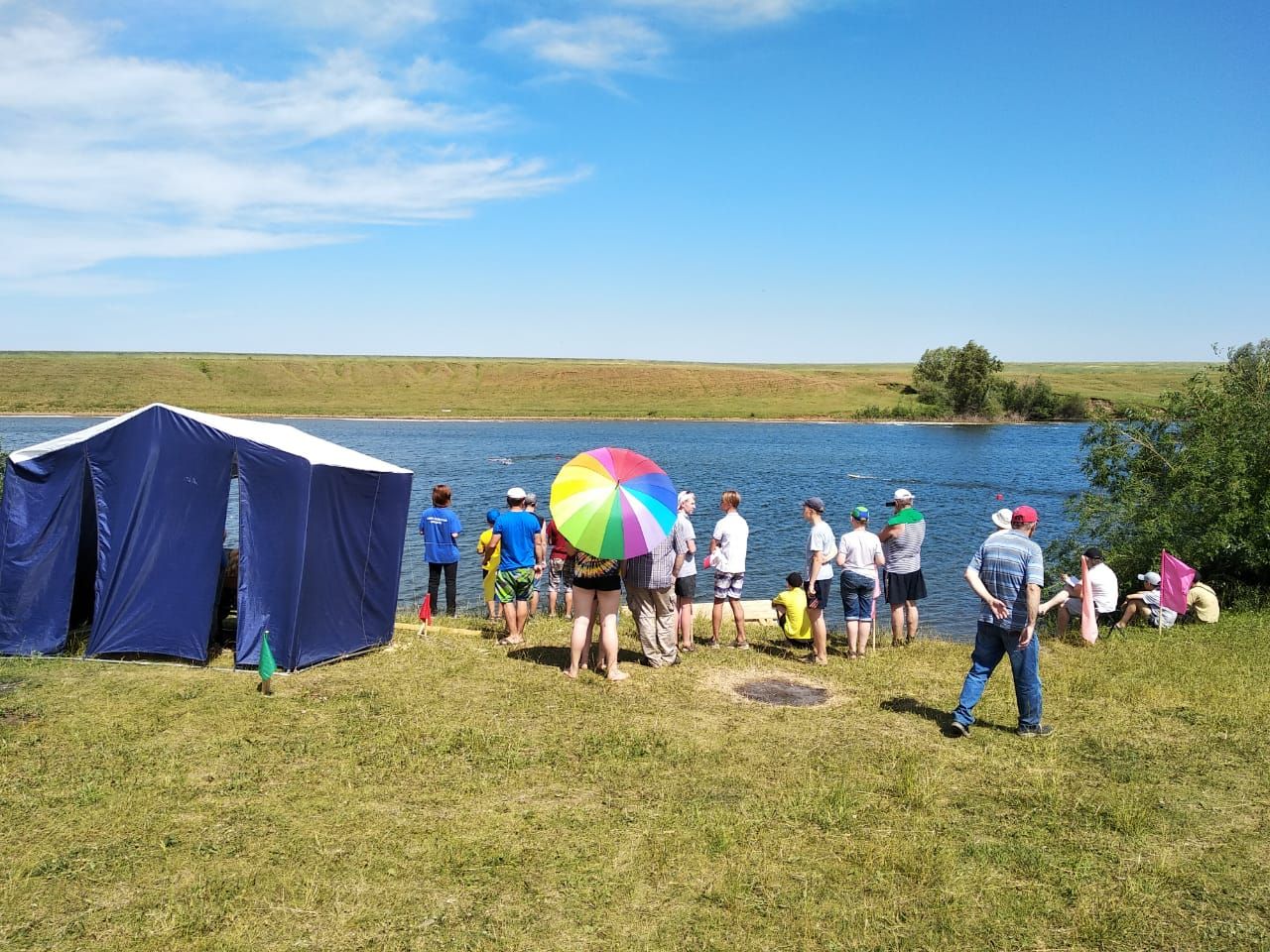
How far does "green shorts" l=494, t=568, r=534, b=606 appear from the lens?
11688mm

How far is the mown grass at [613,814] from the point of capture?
5.36 meters

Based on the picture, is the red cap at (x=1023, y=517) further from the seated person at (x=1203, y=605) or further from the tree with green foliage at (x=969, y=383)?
the tree with green foliage at (x=969, y=383)

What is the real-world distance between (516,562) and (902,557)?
4.88 metres

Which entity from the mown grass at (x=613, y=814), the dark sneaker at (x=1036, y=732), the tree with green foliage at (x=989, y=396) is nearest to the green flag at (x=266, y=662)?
the mown grass at (x=613, y=814)

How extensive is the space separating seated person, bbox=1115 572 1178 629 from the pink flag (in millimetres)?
77

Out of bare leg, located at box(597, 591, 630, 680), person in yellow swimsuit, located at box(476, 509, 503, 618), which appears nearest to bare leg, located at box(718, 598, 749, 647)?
bare leg, located at box(597, 591, 630, 680)

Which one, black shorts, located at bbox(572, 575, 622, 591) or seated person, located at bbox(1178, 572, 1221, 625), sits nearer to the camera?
black shorts, located at bbox(572, 575, 622, 591)

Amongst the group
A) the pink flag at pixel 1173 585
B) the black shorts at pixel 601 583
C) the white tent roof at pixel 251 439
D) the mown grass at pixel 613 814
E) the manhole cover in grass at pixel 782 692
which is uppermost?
the white tent roof at pixel 251 439

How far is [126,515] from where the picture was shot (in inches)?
412

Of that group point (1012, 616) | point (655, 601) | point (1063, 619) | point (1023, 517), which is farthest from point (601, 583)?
point (1063, 619)

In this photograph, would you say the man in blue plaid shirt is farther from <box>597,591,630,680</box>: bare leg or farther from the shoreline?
the shoreline

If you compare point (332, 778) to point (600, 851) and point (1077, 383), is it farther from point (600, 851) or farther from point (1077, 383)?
point (1077, 383)

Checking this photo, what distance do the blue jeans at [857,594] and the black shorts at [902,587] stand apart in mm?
741

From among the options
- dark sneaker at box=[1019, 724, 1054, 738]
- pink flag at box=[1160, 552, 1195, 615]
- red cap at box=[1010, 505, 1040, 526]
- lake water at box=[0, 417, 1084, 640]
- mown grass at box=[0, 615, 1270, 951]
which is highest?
red cap at box=[1010, 505, 1040, 526]
